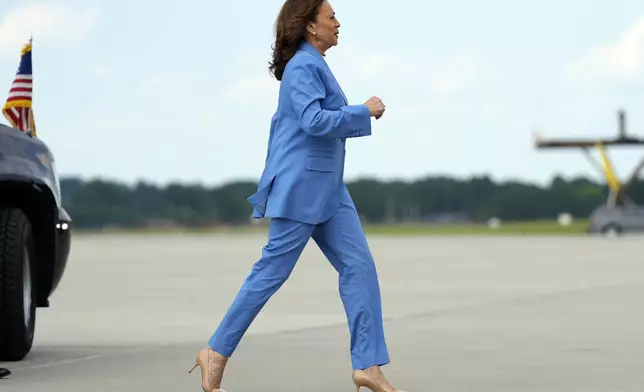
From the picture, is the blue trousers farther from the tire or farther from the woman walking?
the tire

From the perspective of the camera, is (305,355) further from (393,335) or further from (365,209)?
(365,209)

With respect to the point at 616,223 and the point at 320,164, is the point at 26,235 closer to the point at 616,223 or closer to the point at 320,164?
the point at 320,164

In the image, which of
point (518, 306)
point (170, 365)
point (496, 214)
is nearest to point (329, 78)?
point (170, 365)

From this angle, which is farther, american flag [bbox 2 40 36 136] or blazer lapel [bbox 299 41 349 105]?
american flag [bbox 2 40 36 136]

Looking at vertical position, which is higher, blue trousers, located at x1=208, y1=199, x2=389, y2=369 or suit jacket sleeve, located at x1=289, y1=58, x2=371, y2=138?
suit jacket sleeve, located at x1=289, y1=58, x2=371, y2=138

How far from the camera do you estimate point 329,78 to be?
741 centimetres

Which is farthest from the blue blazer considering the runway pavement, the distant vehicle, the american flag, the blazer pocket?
the distant vehicle

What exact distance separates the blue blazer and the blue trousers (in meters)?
0.09

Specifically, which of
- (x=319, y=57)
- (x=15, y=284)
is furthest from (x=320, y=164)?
(x=15, y=284)

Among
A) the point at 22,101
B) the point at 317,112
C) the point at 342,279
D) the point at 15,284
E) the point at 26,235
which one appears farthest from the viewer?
the point at 22,101

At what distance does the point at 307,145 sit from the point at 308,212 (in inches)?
11.9

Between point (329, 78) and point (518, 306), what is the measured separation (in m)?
8.18

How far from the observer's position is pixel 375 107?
23.9ft

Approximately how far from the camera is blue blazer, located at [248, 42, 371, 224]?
7.24 meters
